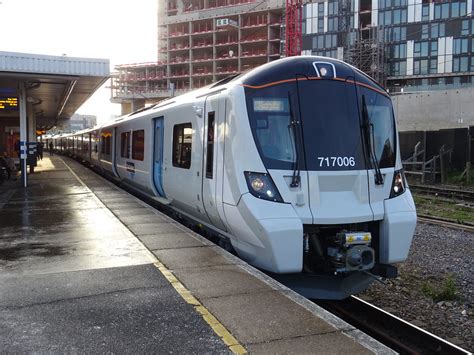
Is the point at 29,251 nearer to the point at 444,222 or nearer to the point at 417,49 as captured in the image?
the point at 444,222

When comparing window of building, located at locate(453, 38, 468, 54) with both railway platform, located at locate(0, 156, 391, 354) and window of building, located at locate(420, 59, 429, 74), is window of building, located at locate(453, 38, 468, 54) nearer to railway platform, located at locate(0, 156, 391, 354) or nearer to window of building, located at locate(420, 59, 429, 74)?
window of building, located at locate(420, 59, 429, 74)

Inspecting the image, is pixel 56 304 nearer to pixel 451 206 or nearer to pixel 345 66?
pixel 345 66

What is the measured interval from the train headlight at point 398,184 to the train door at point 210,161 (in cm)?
229

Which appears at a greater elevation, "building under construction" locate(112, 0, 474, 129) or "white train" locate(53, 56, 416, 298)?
"building under construction" locate(112, 0, 474, 129)

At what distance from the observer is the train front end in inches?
223

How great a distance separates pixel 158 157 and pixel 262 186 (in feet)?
17.3

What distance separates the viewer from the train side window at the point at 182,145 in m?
8.15

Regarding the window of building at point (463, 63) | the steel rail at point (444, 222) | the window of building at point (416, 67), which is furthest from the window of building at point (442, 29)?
the steel rail at point (444, 222)

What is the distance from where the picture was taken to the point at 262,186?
19.0ft

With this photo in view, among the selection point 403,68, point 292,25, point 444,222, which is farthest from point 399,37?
point 444,222

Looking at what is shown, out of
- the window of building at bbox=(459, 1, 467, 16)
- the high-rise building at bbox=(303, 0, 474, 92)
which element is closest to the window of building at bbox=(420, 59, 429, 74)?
the high-rise building at bbox=(303, 0, 474, 92)

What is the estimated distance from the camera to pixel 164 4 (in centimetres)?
9831

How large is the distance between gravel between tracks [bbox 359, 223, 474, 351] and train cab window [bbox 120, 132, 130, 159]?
8.32m

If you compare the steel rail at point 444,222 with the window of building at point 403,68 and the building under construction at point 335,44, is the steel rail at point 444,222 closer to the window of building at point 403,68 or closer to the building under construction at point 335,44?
the building under construction at point 335,44
